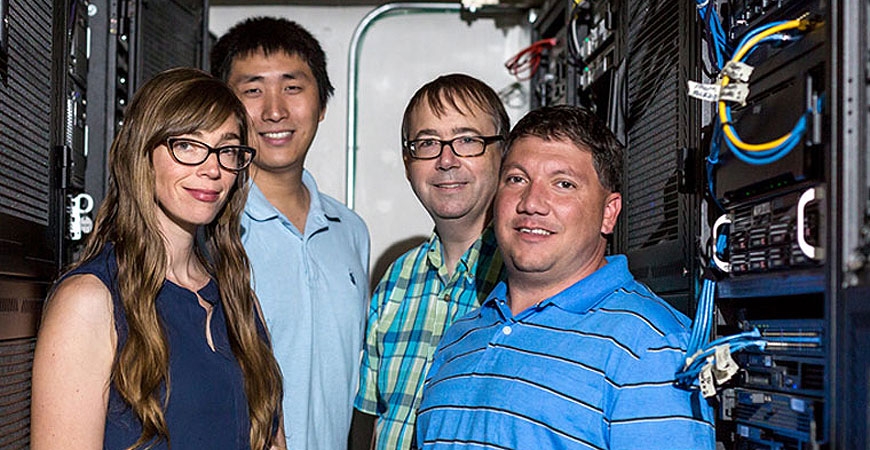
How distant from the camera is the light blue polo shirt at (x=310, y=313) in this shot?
2545 mm

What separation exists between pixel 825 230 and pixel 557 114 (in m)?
0.83

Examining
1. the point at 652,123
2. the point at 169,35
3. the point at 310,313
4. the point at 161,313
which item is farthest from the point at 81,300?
the point at 169,35

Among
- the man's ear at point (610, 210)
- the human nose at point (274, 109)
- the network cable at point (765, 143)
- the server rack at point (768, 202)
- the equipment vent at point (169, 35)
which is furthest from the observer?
the equipment vent at point (169, 35)

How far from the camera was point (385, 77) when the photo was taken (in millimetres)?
3961

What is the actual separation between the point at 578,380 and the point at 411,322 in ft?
3.00

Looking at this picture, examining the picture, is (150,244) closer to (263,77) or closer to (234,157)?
(234,157)

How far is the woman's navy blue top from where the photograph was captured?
183 cm

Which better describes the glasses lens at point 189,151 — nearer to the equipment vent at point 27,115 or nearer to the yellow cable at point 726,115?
the equipment vent at point 27,115

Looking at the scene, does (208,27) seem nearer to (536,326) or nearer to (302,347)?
(302,347)

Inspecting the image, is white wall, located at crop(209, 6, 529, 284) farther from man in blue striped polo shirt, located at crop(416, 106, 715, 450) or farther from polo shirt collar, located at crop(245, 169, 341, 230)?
man in blue striped polo shirt, located at crop(416, 106, 715, 450)

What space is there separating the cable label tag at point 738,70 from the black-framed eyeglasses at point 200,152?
1.00 m

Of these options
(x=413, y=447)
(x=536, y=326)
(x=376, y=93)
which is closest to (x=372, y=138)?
(x=376, y=93)

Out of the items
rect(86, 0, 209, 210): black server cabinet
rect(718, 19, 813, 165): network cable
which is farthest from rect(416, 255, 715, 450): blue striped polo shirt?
rect(86, 0, 209, 210): black server cabinet

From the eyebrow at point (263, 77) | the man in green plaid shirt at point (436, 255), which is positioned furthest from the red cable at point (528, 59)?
Answer: the eyebrow at point (263, 77)
